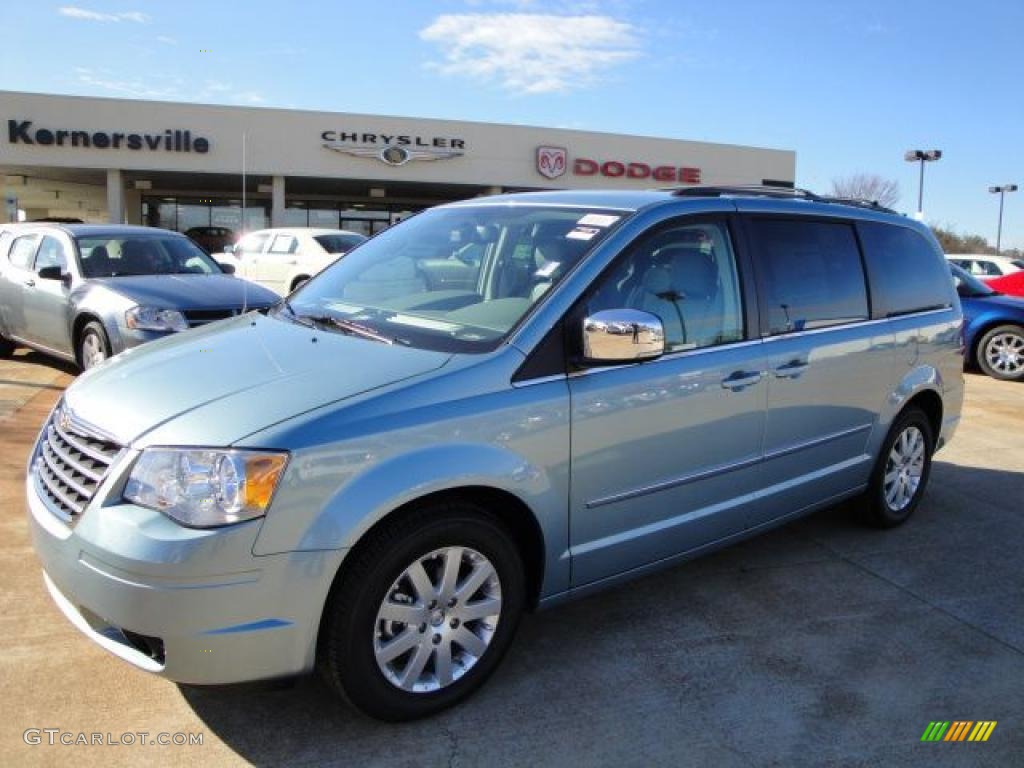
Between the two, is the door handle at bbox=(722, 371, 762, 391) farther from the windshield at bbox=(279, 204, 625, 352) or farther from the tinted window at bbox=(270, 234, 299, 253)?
the tinted window at bbox=(270, 234, 299, 253)

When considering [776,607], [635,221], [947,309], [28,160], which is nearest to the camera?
[635,221]

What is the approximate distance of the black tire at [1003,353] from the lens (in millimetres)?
10867

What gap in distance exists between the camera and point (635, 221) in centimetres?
342

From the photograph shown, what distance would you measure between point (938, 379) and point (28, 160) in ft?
96.8

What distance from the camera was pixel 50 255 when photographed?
329 inches

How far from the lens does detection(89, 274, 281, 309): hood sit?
712cm

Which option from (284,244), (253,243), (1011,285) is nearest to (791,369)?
(1011,285)

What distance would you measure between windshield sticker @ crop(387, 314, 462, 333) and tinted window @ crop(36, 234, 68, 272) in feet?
19.6

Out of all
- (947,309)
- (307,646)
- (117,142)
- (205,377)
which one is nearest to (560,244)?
(205,377)

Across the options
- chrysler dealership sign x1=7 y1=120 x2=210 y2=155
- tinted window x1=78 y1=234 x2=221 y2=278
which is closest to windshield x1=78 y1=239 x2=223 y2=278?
tinted window x1=78 y1=234 x2=221 y2=278

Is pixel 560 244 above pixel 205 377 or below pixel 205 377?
above

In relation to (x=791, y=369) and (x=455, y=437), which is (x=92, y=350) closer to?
(x=455, y=437)

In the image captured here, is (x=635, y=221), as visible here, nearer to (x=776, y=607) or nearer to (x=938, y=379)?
(x=776, y=607)

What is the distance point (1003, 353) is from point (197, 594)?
11.3m
